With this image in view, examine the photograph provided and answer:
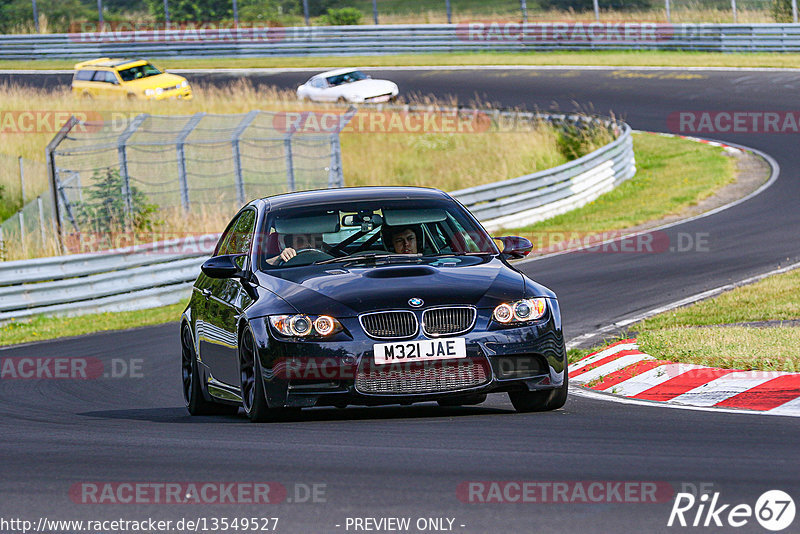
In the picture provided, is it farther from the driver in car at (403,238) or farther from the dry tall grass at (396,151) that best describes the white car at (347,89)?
the driver in car at (403,238)

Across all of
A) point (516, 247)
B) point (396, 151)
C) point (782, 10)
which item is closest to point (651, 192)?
point (396, 151)

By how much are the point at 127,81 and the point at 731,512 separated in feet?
133

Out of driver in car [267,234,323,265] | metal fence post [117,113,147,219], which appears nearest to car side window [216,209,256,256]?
driver in car [267,234,323,265]

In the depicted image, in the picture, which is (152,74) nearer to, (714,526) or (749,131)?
(749,131)

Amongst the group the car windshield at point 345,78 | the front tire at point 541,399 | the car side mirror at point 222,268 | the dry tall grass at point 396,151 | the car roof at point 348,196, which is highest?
the car roof at point 348,196

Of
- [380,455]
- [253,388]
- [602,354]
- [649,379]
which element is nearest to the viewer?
[380,455]

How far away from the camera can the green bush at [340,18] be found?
55.0 metres

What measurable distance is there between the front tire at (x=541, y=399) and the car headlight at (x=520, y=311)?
451 millimetres

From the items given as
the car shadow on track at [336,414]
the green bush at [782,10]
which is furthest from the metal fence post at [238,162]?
the green bush at [782,10]

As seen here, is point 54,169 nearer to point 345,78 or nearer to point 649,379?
point 649,379

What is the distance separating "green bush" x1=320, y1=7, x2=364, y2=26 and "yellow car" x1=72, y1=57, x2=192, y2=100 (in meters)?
12.9

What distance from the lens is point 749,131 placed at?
30781 millimetres

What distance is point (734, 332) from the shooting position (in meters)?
10.6

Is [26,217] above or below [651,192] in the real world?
above
